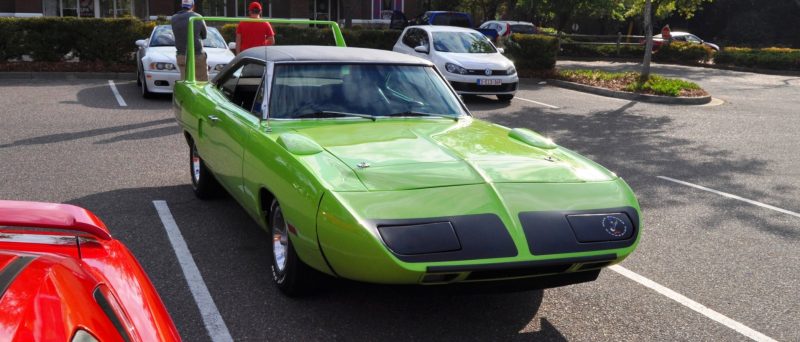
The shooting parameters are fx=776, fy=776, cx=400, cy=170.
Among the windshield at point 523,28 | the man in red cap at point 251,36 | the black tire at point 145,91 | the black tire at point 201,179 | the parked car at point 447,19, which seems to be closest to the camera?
the black tire at point 201,179

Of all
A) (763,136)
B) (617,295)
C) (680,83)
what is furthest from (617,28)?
(617,295)

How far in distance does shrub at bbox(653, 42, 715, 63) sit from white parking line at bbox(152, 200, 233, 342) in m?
27.6

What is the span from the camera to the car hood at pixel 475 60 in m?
14.8

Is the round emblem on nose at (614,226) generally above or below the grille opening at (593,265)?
above

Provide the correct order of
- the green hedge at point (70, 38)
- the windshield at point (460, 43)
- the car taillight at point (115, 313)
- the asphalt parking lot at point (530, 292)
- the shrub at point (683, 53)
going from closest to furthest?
the car taillight at point (115, 313)
the asphalt parking lot at point (530, 292)
the windshield at point (460, 43)
the green hedge at point (70, 38)
the shrub at point (683, 53)

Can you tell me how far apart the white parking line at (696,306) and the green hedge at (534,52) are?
15521mm

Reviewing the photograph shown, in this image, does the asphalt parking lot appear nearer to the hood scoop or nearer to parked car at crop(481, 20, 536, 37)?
the hood scoop

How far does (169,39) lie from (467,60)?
5.62m

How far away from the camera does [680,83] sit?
695 inches

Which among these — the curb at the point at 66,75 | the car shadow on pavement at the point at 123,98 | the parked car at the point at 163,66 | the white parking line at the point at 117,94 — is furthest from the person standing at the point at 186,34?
the curb at the point at 66,75

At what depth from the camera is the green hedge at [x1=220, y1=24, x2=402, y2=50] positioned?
20.1 metres

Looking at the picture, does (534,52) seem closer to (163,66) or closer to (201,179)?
(163,66)

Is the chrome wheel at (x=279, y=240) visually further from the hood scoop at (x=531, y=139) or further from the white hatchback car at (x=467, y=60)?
the white hatchback car at (x=467, y=60)

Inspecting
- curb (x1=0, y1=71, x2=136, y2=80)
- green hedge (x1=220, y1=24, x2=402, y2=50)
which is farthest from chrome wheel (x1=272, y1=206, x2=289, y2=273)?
green hedge (x1=220, y1=24, x2=402, y2=50)
